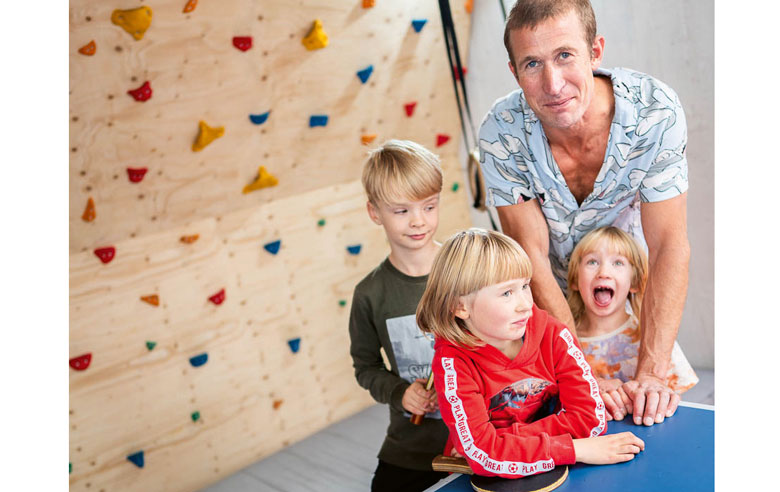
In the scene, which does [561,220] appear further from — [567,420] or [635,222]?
[567,420]

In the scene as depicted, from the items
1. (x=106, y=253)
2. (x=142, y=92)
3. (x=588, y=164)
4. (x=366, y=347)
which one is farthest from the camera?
(x=106, y=253)

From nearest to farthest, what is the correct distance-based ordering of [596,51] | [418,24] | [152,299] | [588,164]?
[596,51] < [588,164] < [152,299] < [418,24]

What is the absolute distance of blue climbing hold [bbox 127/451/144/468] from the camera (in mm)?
2742

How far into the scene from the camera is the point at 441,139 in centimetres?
357

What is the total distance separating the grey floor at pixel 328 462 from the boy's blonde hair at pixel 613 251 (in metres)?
1.30

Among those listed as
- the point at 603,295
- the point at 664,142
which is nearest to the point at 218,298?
the point at 603,295

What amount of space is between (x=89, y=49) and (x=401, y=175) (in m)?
1.19

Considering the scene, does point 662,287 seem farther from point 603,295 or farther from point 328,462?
Answer: point 328,462

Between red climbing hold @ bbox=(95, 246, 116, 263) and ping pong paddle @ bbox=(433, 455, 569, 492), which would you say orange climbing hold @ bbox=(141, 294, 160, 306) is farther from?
ping pong paddle @ bbox=(433, 455, 569, 492)

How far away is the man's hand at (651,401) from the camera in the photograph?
1396mm

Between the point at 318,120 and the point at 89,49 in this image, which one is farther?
the point at 318,120
